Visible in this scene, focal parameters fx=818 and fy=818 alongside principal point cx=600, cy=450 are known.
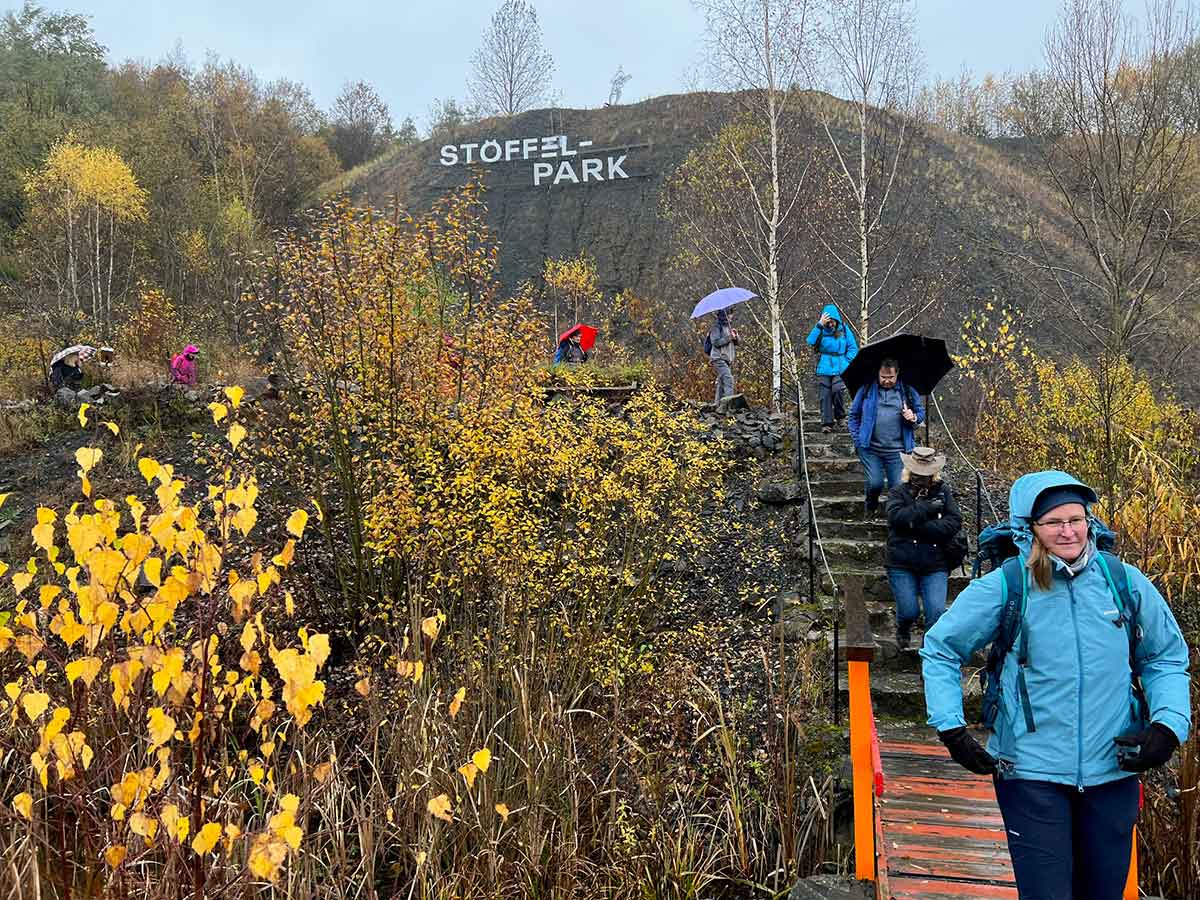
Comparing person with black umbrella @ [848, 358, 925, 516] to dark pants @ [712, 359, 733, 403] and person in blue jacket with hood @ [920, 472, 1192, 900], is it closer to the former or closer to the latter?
person in blue jacket with hood @ [920, 472, 1192, 900]

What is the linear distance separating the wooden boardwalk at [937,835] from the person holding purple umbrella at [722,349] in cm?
803

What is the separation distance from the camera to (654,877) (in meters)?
4.80

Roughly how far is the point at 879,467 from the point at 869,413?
61cm

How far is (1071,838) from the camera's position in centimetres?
254

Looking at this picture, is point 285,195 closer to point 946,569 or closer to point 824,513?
point 824,513

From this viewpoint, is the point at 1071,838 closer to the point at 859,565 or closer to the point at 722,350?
the point at 859,565

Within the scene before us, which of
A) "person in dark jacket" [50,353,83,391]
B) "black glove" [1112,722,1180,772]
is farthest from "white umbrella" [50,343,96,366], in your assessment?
"black glove" [1112,722,1180,772]

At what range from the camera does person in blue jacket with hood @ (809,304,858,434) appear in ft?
32.9

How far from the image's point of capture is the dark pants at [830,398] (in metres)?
10.8

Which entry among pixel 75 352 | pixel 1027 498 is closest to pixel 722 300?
pixel 1027 498

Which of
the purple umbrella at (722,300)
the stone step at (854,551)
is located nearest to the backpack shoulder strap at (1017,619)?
the stone step at (854,551)

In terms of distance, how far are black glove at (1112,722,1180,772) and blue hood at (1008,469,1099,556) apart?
60cm

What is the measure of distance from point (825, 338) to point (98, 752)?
8.51 meters

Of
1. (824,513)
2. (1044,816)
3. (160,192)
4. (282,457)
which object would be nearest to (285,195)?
(160,192)
